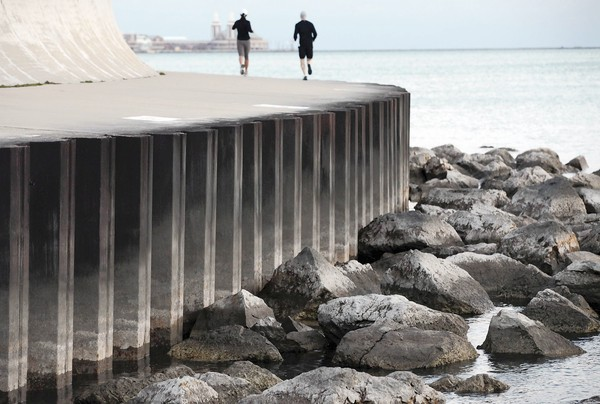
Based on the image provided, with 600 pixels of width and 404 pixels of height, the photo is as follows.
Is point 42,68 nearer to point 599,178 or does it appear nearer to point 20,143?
point 599,178

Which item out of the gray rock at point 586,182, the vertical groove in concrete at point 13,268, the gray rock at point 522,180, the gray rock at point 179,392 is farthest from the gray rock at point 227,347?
the gray rock at point 586,182

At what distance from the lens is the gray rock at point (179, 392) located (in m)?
9.00

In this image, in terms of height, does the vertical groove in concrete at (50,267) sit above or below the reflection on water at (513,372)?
above

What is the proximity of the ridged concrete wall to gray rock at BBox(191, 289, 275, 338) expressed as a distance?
0.11m

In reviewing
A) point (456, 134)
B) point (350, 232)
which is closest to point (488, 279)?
point (350, 232)

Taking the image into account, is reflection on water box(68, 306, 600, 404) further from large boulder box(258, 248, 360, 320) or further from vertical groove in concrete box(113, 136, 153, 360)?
large boulder box(258, 248, 360, 320)

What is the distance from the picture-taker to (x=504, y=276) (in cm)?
1418

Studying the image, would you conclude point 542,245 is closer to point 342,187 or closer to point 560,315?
point 342,187

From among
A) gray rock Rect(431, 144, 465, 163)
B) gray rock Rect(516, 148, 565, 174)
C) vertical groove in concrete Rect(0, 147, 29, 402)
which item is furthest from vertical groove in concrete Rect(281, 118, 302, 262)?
gray rock Rect(431, 144, 465, 163)

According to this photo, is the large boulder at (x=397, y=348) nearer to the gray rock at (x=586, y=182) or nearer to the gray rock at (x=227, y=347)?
the gray rock at (x=227, y=347)

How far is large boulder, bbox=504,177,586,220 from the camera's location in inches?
755

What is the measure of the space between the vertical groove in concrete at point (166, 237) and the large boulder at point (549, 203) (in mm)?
8934

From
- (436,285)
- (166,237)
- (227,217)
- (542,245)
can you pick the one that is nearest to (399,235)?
(542,245)

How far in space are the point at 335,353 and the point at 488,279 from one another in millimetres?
3480
